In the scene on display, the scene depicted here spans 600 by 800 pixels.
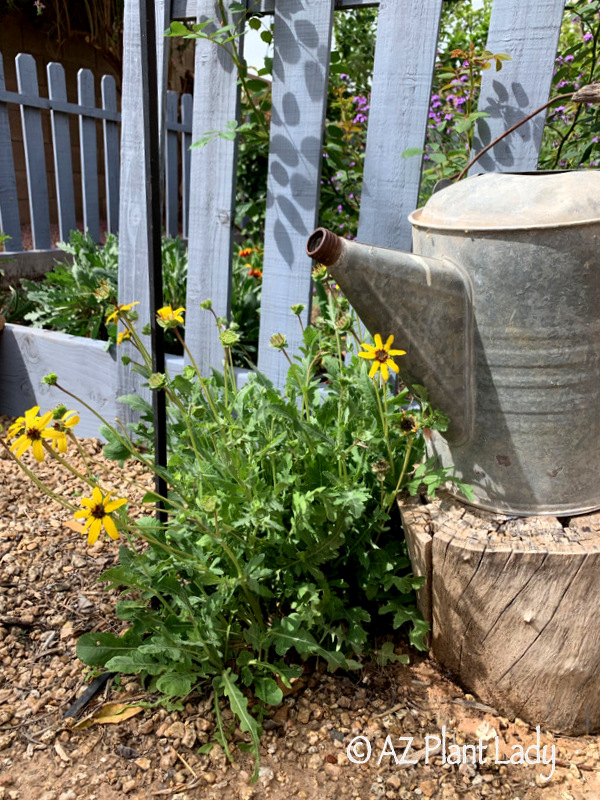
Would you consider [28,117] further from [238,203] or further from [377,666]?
[377,666]

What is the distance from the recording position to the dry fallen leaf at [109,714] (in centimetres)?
141

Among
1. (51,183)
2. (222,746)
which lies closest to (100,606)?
(222,746)

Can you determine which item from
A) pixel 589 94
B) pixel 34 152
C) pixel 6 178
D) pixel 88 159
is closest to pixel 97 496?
pixel 589 94

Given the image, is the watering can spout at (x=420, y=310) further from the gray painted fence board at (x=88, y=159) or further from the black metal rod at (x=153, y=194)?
the gray painted fence board at (x=88, y=159)

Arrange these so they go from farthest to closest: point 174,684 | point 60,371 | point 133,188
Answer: point 60,371
point 133,188
point 174,684

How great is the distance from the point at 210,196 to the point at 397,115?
0.72 m

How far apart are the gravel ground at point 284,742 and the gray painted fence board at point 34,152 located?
8.91 ft

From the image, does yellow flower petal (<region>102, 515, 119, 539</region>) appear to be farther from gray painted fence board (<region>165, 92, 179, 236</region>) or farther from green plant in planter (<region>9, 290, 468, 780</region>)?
gray painted fence board (<region>165, 92, 179, 236</region>)

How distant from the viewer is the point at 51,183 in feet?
24.1

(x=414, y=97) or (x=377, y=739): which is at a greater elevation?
(x=414, y=97)

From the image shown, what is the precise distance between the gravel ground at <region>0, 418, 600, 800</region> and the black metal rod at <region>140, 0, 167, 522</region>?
1.71ft

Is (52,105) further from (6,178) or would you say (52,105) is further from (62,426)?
(62,426)

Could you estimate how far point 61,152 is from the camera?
3.72 meters

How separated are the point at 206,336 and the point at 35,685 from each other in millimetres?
1262
